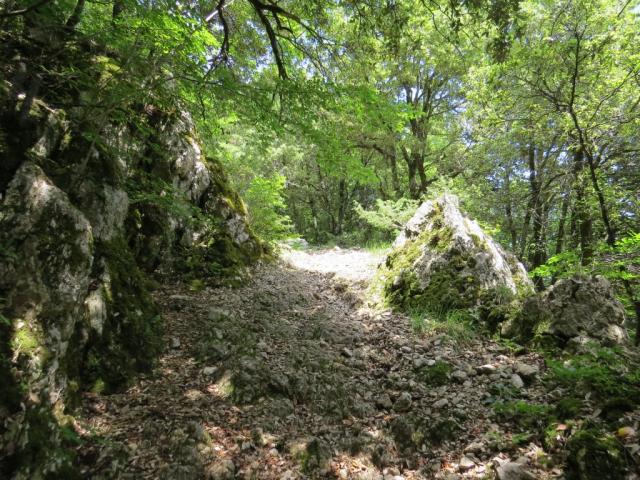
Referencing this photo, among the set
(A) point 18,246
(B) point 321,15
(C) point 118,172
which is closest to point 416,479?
(A) point 18,246

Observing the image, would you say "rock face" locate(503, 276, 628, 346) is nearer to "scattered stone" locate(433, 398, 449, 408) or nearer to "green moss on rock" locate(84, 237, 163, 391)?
"scattered stone" locate(433, 398, 449, 408)

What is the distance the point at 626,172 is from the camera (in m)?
7.65

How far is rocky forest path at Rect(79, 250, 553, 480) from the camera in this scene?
9.80ft

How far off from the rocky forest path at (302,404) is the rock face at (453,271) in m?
0.92

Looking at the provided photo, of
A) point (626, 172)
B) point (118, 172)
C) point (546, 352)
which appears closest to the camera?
point (546, 352)

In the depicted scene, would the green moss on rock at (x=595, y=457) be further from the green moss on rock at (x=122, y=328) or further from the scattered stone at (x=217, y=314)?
the scattered stone at (x=217, y=314)

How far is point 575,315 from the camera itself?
4488 mm

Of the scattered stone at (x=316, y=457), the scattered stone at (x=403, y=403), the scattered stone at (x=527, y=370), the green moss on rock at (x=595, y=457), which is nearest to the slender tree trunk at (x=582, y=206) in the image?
the scattered stone at (x=527, y=370)

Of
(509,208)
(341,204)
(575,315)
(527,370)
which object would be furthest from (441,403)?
(341,204)

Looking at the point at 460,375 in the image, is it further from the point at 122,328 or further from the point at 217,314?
the point at 122,328

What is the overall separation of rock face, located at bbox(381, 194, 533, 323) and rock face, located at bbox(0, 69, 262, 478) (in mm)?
4577

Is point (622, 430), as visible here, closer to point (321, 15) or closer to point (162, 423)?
point (162, 423)

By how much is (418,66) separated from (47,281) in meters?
15.6

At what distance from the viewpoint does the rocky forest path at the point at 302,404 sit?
2.99 metres
